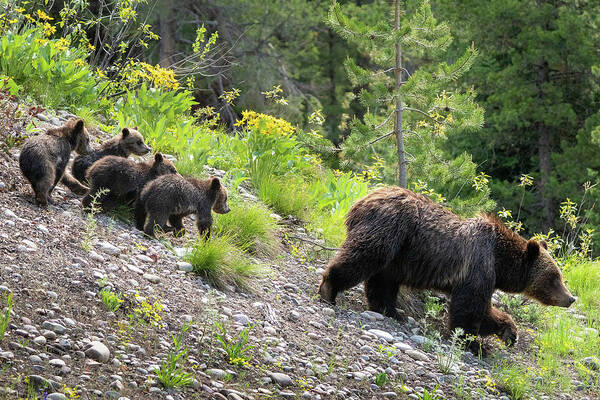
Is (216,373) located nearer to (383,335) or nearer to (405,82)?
(383,335)

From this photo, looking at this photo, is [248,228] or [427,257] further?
Result: [248,228]

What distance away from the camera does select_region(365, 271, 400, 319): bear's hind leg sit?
283 inches

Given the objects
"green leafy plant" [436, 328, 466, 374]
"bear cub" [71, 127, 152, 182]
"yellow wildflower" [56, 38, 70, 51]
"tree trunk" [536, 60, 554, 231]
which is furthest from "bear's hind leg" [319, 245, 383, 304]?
"tree trunk" [536, 60, 554, 231]

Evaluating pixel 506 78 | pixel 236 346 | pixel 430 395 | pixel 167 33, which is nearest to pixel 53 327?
pixel 236 346

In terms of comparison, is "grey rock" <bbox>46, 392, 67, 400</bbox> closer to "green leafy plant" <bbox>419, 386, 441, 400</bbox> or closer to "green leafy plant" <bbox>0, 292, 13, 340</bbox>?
"green leafy plant" <bbox>0, 292, 13, 340</bbox>

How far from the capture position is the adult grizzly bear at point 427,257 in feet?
22.6

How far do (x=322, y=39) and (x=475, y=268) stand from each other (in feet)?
78.3

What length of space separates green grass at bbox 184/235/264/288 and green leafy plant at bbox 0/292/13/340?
6.12 ft

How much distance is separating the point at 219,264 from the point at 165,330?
1.27m

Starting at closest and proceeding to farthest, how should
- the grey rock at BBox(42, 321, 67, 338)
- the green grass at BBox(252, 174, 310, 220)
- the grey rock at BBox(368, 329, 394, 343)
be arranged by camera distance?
the grey rock at BBox(42, 321, 67, 338) < the grey rock at BBox(368, 329, 394, 343) < the green grass at BBox(252, 174, 310, 220)

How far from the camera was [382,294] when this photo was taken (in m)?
7.23

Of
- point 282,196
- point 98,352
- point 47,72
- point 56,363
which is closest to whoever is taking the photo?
point 56,363

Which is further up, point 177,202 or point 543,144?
point 543,144

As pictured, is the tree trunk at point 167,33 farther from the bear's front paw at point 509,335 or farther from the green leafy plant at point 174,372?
the green leafy plant at point 174,372
